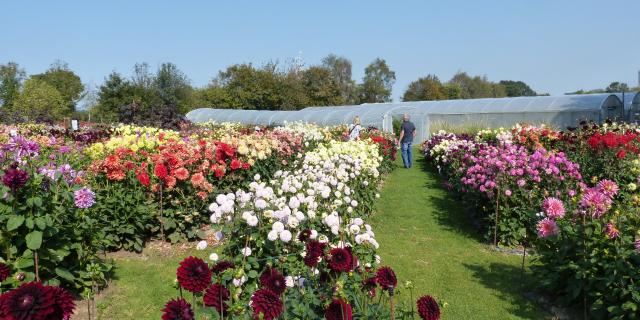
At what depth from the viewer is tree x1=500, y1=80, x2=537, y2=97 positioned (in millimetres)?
88188

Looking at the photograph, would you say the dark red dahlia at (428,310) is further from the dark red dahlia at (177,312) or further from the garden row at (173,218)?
the dark red dahlia at (177,312)

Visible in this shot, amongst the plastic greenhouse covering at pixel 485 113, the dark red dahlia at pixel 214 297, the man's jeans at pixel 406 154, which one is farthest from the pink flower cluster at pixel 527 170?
the plastic greenhouse covering at pixel 485 113

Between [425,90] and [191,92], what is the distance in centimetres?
2465

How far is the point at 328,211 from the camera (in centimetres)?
372

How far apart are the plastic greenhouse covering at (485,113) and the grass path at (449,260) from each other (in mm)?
10883

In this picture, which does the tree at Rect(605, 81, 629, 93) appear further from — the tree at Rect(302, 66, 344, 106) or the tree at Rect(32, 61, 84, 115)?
the tree at Rect(32, 61, 84, 115)

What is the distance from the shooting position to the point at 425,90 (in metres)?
50.8

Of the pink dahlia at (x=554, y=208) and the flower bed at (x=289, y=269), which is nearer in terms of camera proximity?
the flower bed at (x=289, y=269)

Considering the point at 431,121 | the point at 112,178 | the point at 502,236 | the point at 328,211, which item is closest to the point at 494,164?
the point at 502,236

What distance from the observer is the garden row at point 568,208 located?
332 centimetres

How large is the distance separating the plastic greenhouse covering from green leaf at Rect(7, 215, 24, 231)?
15041mm

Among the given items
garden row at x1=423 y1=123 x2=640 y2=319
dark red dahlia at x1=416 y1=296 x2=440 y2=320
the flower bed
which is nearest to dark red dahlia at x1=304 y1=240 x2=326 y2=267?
the flower bed

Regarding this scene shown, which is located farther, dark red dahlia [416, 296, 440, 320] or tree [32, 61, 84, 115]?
tree [32, 61, 84, 115]

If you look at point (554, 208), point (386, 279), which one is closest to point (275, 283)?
point (386, 279)
